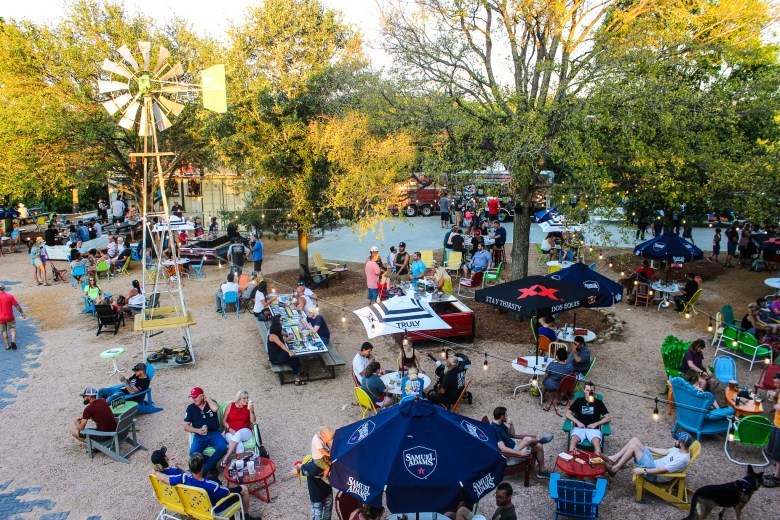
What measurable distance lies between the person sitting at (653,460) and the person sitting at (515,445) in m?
0.82

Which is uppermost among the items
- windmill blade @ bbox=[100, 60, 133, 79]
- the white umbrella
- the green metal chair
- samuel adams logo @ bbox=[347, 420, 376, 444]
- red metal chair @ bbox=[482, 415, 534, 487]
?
windmill blade @ bbox=[100, 60, 133, 79]

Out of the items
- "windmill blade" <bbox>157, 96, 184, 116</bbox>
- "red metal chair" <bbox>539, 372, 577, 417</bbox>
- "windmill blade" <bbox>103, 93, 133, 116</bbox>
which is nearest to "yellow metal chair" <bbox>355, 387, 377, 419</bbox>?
"red metal chair" <bbox>539, 372, 577, 417</bbox>

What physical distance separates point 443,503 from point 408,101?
34.0 ft

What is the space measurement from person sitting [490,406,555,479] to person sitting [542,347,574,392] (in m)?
2.04

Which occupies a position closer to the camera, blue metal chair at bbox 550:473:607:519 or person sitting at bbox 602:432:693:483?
blue metal chair at bbox 550:473:607:519

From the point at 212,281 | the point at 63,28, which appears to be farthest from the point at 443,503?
the point at 63,28

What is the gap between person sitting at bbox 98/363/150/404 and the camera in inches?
377

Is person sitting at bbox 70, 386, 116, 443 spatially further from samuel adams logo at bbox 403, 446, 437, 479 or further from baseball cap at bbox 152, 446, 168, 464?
samuel adams logo at bbox 403, 446, 437, 479

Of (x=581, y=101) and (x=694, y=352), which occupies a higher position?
(x=581, y=101)

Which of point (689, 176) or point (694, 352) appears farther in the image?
point (689, 176)

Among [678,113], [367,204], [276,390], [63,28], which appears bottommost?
[276,390]

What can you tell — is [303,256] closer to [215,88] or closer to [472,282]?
[472,282]

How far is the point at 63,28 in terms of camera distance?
766 inches

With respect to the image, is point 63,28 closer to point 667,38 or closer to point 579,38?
point 579,38
